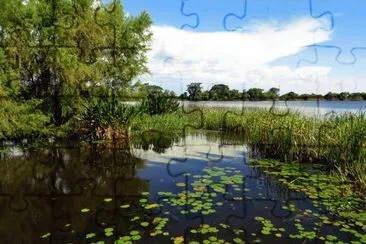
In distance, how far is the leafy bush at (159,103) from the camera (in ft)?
78.2

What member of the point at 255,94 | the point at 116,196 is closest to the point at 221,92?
the point at 255,94

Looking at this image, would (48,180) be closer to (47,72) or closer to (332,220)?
(332,220)

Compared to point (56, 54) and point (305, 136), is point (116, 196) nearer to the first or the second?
point (305, 136)

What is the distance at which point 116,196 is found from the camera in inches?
303

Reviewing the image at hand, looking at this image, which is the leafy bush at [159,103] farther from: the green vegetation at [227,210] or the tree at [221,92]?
the green vegetation at [227,210]

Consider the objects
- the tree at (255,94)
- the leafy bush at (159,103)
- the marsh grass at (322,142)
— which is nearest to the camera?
the marsh grass at (322,142)

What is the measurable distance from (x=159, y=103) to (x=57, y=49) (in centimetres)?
958

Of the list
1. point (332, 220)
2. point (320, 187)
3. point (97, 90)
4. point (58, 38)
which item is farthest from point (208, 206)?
point (97, 90)

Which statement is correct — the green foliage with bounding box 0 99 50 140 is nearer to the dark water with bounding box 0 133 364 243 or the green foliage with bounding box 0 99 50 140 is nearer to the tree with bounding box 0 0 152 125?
the dark water with bounding box 0 133 364 243

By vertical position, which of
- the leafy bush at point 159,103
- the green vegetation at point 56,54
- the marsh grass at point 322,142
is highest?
the green vegetation at point 56,54

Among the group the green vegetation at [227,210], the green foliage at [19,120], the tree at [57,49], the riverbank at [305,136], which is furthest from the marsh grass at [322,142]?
the green foliage at [19,120]
